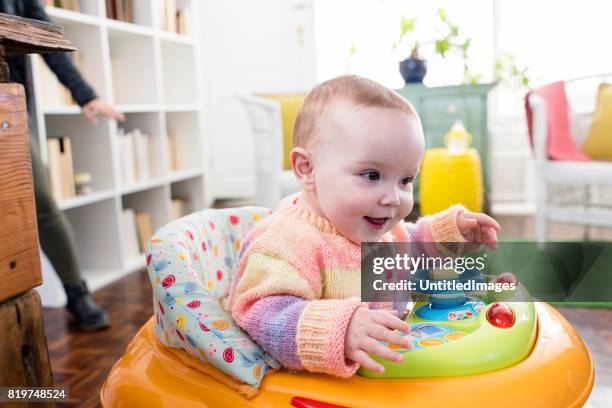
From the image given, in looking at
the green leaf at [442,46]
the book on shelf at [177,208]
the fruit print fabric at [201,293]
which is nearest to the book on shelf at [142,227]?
the book on shelf at [177,208]

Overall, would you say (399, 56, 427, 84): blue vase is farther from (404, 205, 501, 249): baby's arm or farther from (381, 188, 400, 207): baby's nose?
(381, 188, 400, 207): baby's nose

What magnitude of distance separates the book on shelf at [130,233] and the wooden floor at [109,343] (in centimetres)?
53

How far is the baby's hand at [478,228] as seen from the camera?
94cm

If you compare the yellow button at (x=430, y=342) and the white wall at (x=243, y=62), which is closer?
the yellow button at (x=430, y=342)

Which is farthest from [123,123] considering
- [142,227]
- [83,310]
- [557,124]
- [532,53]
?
[532,53]

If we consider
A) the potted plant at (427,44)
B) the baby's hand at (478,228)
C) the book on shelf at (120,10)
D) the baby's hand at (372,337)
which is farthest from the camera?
the potted plant at (427,44)

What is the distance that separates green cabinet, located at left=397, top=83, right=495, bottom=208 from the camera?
3.50 metres

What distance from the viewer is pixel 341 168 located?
78 cm

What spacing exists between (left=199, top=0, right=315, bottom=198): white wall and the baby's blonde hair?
11.3 ft

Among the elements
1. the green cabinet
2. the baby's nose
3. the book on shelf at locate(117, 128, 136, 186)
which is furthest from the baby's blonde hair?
the green cabinet

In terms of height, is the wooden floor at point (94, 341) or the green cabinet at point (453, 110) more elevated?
the green cabinet at point (453, 110)

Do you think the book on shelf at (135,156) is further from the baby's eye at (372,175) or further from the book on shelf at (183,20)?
the baby's eye at (372,175)

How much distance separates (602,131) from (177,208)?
7.59 ft

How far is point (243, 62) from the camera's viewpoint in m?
4.38
